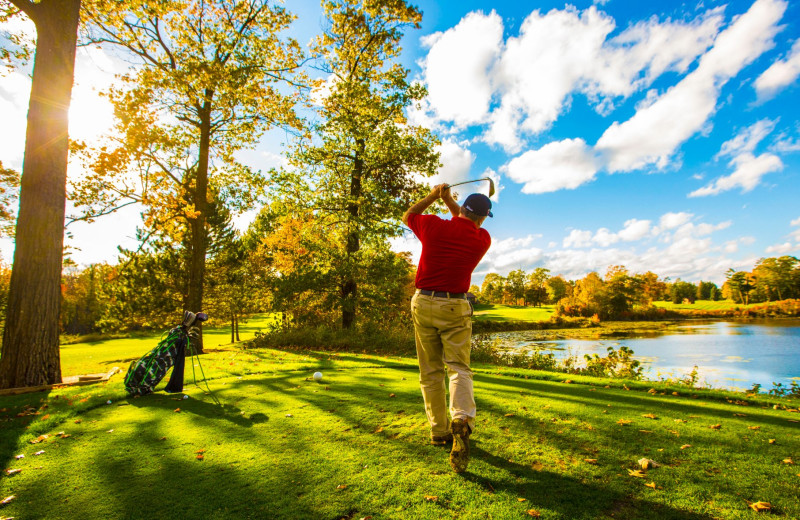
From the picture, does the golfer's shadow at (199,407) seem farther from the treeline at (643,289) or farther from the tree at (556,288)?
the tree at (556,288)

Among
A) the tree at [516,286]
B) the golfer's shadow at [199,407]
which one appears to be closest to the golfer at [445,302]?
the golfer's shadow at [199,407]

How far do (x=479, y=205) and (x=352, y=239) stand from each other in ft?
43.8

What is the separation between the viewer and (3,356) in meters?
5.96

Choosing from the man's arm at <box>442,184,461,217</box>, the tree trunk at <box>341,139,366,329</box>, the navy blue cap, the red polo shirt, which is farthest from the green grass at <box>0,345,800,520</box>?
the tree trunk at <box>341,139,366,329</box>

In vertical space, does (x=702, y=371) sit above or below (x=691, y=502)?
below

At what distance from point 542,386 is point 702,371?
12677mm

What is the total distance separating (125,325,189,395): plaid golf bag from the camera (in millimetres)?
5355

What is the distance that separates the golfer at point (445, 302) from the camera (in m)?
3.18

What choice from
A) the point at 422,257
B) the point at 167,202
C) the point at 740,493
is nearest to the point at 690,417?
the point at 740,493

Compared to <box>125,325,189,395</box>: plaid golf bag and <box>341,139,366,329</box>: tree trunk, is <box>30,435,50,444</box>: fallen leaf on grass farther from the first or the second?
<box>341,139,366,329</box>: tree trunk

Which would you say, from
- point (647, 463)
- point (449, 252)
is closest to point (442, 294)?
point (449, 252)

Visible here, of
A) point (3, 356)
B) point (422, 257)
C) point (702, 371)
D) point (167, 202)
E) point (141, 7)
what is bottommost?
point (702, 371)

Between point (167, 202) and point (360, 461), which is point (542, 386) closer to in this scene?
point (360, 461)

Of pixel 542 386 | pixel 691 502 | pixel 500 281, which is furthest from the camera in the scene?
pixel 500 281
